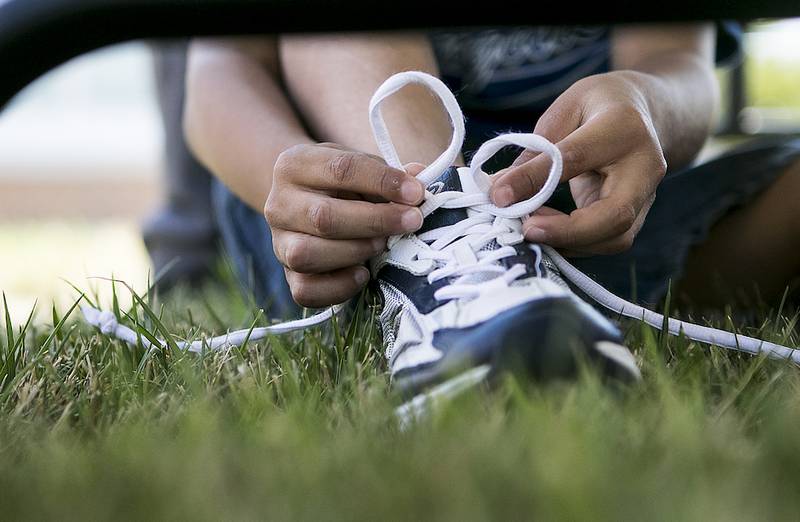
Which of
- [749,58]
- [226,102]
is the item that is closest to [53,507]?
[226,102]

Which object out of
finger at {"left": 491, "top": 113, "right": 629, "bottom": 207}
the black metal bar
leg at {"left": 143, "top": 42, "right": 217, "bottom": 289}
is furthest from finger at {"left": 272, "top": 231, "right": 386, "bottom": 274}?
leg at {"left": 143, "top": 42, "right": 217, "bottom": 289}

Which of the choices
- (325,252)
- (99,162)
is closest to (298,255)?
(325,252)

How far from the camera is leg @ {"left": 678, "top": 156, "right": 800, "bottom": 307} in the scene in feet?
3.36

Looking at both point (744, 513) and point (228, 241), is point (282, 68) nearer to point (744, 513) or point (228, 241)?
point (228, 241)

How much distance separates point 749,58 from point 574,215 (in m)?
1.96

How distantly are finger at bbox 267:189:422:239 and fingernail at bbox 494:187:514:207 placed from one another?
57 millimetres

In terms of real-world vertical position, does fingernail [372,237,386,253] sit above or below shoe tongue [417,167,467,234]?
below

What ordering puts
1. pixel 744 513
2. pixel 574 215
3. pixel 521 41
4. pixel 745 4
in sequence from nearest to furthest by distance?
pixel 744 513, pixel 745 4, pixel 574 215, pixel 521 41

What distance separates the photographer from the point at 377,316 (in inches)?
28.6

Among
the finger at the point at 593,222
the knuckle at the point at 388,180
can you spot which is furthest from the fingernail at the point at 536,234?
the knuckle at the point at 388,180

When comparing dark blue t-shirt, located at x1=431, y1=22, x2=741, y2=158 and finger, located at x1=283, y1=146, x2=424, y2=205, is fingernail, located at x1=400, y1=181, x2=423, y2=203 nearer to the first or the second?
finger, located at x1=283, y1=146, x2=424, y2=205

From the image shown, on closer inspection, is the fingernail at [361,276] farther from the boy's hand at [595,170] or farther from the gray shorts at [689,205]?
the gray shorts at [689,205]

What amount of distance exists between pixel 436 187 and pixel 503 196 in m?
0.06

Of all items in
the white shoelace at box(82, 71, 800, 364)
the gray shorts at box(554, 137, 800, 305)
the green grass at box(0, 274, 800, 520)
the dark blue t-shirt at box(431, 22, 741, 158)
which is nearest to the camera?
the green grass at box(0, 274, 800, 520)
